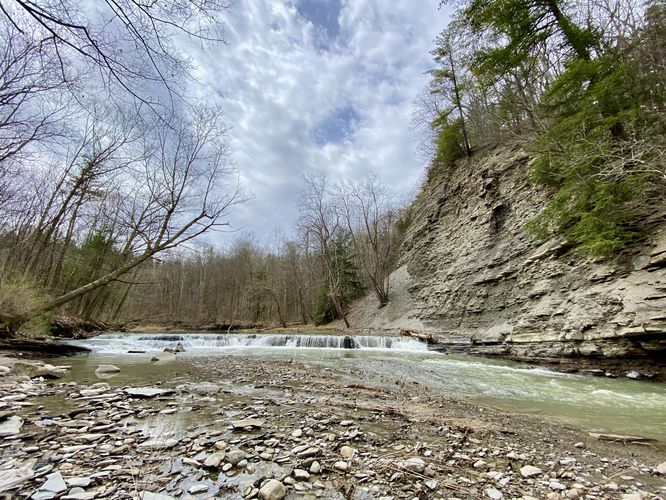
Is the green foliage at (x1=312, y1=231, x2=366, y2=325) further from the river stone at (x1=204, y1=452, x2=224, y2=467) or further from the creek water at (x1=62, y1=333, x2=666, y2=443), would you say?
the river stone at (x1=204, y1=452, x2=224, y2=467)

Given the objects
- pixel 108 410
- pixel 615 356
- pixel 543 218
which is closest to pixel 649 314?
pixel 615 356

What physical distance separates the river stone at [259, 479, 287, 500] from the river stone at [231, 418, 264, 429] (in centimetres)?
130

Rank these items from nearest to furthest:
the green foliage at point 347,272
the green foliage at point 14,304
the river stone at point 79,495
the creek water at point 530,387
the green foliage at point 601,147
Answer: the river stone at point 79,495 → the creek water at point 530,387 → the green foliage at point 601,147 → the green foliage at point 14,304 → the green foliage at point 347,272

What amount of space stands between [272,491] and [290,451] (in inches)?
28.4

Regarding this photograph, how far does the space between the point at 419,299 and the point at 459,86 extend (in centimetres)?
1651

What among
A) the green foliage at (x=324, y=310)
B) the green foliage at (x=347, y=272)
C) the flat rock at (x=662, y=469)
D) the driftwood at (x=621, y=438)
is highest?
the green foliage at (x=347, y=272)

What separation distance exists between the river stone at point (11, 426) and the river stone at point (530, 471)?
4693 mm

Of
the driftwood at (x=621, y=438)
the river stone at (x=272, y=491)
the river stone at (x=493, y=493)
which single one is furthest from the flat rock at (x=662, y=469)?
the river stone at (x=272, y=491)

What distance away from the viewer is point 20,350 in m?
8.30

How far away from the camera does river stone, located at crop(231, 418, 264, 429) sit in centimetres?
331

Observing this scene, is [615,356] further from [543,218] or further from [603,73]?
[603,73]

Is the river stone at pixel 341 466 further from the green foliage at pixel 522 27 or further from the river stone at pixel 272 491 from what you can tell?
the green foliage at pixel 522 27

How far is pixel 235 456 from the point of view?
8.55 ft

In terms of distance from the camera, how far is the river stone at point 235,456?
99.9 inches
